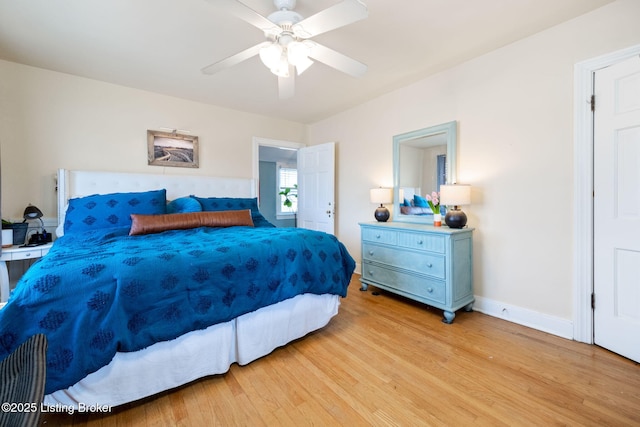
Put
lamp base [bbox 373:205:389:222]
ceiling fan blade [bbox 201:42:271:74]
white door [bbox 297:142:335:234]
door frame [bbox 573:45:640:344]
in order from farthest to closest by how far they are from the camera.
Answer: white door [bbox 297:142:335:234] → lamp base [bbox 373:205:389:222] → door frame [bbox 573:45:640:344] → ceiling fan blade [bbox 201:42:271:74]

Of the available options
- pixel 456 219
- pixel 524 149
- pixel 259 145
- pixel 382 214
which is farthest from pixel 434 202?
pixel 259 145

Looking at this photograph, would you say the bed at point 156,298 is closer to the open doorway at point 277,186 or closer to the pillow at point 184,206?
the pillow at point 184,206

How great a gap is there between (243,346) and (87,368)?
786 mm

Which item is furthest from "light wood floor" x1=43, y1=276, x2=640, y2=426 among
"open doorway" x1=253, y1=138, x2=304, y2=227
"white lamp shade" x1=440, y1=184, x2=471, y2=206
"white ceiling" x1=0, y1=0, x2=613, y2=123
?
"open doorway" x1=253, y1=138, x2=304, y2=227

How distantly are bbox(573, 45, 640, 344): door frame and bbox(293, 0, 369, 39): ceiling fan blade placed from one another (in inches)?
71.2

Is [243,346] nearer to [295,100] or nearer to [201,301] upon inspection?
[201,301]

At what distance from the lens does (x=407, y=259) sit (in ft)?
8.79

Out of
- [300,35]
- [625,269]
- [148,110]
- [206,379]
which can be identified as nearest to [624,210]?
[625,269]

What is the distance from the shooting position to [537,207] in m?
2.24

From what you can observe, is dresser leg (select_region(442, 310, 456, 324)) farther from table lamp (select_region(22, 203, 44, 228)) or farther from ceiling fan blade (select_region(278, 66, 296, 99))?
table lamp (select_region(22, 203, 44, 228))

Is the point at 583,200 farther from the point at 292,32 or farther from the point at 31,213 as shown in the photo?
the point at 31,213

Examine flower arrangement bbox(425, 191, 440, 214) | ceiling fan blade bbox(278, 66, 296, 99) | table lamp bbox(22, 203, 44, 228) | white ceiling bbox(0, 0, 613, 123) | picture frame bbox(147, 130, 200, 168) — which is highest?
white ceiling bbox(0, 0, 613, 123)

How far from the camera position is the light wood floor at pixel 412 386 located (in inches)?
52.9

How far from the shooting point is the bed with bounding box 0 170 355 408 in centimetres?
118
